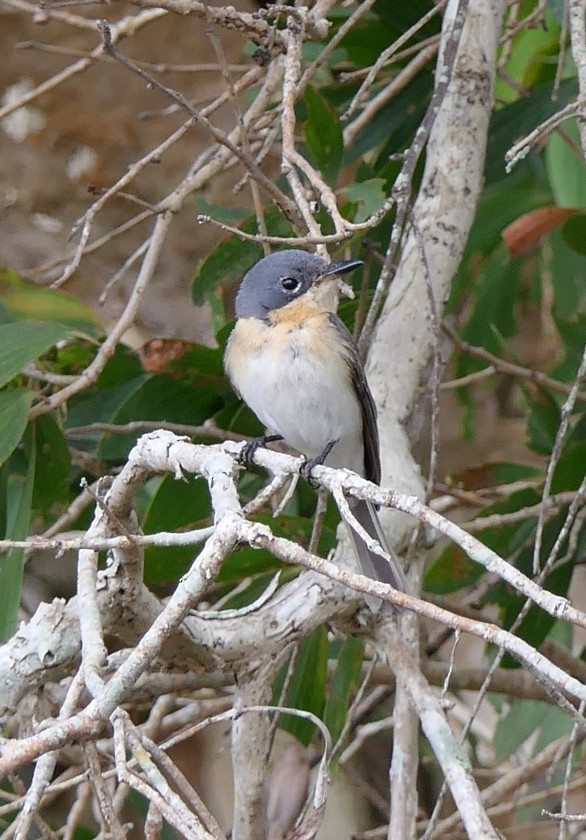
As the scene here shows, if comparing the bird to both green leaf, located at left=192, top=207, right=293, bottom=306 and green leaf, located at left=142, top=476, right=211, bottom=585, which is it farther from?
green leaf, located at left=142, top=476, right=211, bottom=585

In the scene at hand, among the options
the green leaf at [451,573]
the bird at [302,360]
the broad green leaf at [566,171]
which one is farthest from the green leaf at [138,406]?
the broad green leaf at [566,171]

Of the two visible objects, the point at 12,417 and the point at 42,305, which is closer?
the point at 12,417

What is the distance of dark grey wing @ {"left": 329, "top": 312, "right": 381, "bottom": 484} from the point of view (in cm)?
309

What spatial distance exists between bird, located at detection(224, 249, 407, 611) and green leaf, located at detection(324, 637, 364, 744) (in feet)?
0.84

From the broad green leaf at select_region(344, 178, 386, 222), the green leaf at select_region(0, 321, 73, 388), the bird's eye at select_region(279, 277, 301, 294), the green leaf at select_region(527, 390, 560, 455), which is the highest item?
the broad green leaf at select_region(344, 178, 386, 222)

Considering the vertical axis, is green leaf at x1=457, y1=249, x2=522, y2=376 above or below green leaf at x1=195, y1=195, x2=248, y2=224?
below

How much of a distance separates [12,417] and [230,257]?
Result: 88cm

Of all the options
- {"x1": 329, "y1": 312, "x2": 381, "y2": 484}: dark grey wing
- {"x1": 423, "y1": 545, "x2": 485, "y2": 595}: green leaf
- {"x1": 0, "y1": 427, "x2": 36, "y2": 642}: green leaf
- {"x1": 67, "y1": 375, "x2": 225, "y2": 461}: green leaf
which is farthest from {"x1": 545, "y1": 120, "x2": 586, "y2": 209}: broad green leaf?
{"x1": 0, "y1": 427, "x2": 36, "y2": 642}: green leaf

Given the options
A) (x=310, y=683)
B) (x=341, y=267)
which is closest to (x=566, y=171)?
(x=341, y=267)

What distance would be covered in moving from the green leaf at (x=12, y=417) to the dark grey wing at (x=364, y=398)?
33.4 inches

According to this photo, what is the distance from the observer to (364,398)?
3.16 meters

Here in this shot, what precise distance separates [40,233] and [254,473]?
2.97 meters

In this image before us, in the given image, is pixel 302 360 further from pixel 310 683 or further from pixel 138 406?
pixel 310 683

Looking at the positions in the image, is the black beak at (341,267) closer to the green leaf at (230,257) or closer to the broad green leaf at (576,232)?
the green leaf at (230,257)
